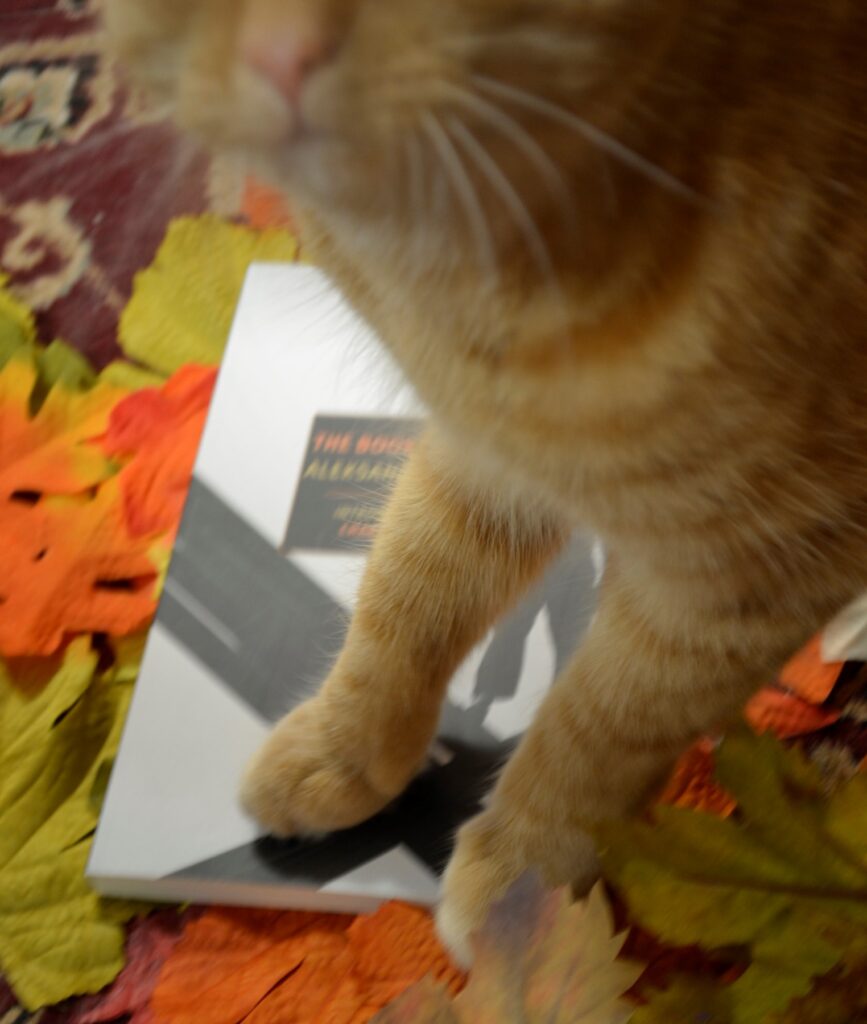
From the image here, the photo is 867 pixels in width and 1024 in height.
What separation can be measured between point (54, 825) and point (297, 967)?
0.68ft

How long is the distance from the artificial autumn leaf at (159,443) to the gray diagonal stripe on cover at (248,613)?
41mm

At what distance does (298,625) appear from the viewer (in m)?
0.83

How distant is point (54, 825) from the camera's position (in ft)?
2.53

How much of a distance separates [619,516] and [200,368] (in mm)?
598

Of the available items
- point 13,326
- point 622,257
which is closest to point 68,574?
point 13,326

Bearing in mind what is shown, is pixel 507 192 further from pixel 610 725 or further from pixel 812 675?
pixel 812 675

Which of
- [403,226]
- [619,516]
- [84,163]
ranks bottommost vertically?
[84,163]

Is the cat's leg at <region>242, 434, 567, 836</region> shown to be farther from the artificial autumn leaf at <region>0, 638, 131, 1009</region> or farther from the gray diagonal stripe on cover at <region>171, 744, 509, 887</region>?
the artificial autumn leaf at <region>0, 638, 131, 1009</region>

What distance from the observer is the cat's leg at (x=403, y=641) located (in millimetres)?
687

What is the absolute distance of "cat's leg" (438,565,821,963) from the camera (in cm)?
52

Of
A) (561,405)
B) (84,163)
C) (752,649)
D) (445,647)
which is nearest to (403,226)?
(561,405)

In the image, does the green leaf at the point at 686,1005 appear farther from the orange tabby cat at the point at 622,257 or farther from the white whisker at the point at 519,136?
the white whisker at the point at 519,136

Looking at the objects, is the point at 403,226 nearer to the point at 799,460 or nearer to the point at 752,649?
the point at 799,460

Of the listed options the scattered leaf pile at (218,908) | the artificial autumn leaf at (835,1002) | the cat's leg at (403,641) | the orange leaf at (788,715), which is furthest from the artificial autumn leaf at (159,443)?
the artificial autumn leaf at (835,1002)
